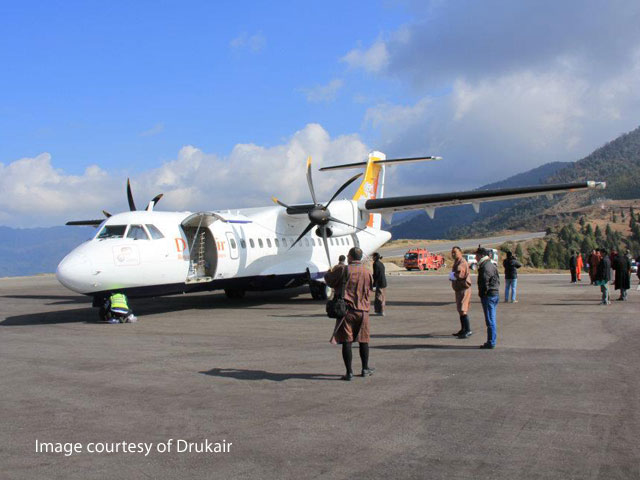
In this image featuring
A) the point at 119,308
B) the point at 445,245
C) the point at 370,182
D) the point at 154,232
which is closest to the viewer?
the point at 119,308

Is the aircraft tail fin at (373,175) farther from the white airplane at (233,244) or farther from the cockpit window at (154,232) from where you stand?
the cockpit window at (154,232)

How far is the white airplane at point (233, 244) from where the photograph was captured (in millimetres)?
14484

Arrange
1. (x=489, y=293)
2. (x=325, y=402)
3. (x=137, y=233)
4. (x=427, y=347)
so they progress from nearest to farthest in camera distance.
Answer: (x=325, y=402) < (x=489, y=293) < (x=427, y=347) < (x=137, y=233)

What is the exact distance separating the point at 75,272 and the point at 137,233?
2225 millimetres

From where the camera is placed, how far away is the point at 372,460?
16.1 ft

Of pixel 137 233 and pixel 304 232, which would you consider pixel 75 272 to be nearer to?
pixel 137 233

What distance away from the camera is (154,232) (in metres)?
15.8

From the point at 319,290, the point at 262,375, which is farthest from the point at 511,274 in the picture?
the point at 262,375

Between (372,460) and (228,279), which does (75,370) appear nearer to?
(372,460)

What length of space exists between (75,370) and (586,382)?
7.45 m

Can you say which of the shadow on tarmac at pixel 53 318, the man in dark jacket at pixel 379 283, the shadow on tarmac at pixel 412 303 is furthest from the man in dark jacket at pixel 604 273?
the shadow on tarmac at pixel 53 318

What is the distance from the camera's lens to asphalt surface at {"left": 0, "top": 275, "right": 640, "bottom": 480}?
484 cm

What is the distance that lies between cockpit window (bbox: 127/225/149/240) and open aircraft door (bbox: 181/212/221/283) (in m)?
1.67

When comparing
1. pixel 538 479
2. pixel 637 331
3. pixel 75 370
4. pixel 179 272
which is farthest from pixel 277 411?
pixel 179 272
